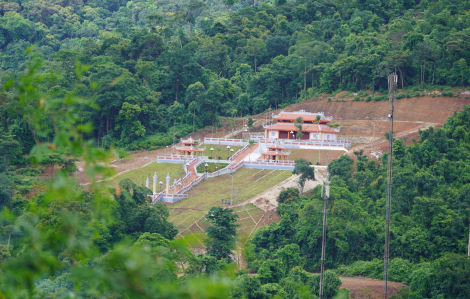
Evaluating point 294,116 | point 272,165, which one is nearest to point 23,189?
point 272,165

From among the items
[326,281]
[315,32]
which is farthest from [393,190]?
[315,32]

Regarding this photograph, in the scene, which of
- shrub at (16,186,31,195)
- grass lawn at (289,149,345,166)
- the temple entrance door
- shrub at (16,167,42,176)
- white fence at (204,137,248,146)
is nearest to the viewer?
shrub at (16,186,31,195)

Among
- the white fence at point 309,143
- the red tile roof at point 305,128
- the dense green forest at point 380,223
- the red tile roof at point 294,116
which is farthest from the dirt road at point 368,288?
the red tile roof at point 294,116

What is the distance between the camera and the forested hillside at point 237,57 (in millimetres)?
47562

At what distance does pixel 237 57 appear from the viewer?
201ft

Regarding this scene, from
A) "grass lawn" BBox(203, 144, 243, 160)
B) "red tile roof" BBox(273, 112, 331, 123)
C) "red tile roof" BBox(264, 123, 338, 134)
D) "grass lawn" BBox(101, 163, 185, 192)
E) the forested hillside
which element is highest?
the forested hillside

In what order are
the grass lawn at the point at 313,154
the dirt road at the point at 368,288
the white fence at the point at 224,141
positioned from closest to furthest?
the dirt road at the point at 368,288
the grass lawn at the point at 313,154
the white fence at the point at 224,141

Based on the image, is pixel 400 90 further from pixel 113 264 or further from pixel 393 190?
pixel 113 264

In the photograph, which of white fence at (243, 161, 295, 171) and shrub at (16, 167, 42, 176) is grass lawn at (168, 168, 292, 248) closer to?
white fence at (243, 161, 295, 171)

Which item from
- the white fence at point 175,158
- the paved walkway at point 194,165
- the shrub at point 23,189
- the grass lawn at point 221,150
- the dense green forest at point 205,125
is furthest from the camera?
the grass lawn at point 221,150

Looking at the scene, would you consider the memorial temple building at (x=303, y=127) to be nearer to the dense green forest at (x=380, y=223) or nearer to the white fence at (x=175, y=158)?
the white fence at (x=175, y=158)

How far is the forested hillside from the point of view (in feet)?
156

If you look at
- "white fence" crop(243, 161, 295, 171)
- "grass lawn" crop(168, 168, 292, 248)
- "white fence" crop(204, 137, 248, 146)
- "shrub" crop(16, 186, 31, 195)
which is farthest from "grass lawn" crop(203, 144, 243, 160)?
"shrub" crop(16, 186, 31, 195)

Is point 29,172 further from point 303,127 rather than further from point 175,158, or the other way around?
point 303,127
